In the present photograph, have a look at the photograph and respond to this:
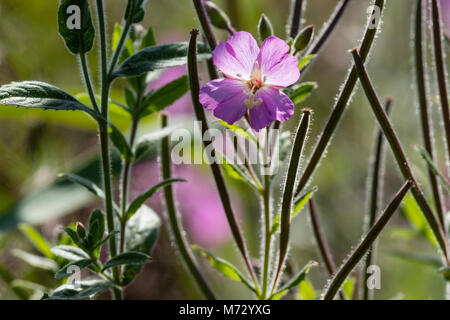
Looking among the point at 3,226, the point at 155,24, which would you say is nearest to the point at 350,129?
the point at 155,24

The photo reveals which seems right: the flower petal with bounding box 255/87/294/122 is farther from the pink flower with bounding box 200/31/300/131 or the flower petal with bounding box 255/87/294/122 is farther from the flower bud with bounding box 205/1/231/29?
the flower bud with bounding box 205/1/231/29

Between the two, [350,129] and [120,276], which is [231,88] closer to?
[120,276]

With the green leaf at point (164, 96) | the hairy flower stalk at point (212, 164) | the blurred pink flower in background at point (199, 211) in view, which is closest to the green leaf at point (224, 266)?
the hairy flower stalk at point (212, 164)

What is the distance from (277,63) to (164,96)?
0.13 meters

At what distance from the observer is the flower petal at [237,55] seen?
45cm

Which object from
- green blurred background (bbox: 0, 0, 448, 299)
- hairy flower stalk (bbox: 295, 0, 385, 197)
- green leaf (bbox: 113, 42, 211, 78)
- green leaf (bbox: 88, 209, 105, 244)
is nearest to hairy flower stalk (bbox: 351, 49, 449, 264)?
hairy flower stalk (bbox: 295, 0, 385, 197)

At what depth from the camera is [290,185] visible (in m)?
0.45

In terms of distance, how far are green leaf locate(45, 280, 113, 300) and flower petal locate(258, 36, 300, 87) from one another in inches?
8.1

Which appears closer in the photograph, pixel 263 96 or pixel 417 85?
pixel 263 96

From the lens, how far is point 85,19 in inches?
Result: 18.3

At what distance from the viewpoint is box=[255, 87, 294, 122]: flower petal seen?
44cm

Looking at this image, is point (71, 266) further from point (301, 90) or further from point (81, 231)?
point (301, 90)

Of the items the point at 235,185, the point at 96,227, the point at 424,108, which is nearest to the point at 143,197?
the point at 96,227

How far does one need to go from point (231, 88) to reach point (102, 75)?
103 mm
